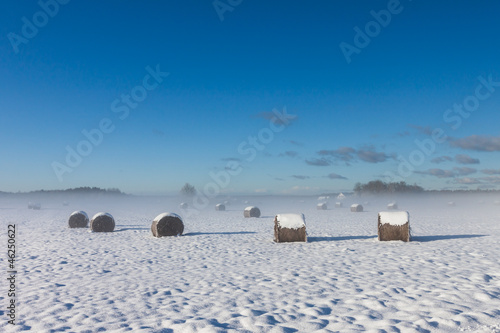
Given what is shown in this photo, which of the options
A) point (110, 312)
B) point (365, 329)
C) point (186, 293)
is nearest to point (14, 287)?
point (110, 312)

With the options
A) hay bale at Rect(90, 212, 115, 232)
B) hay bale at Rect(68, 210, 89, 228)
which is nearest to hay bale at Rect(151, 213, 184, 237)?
hay bale at Rect(90, 212, 115, 232)

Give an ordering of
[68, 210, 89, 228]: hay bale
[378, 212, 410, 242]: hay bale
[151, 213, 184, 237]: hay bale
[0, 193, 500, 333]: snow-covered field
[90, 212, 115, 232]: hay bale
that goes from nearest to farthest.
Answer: [0, 193, 500, 333]: snow-covered field, [378, 212, 410, 242]: hay bale, [151, 213, 184, 237]: hay bale, [90, 212, 115, 232]: hay bale, [68, 210, 89, 228]: hay bale

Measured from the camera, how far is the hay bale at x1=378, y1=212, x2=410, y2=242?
1479cm

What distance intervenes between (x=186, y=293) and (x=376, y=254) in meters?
7.06

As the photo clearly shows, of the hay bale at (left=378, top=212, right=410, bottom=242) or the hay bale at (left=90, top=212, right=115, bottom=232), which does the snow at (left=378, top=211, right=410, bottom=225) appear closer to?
the hay bale at (left=378, top=212, right=410, bottom=242)

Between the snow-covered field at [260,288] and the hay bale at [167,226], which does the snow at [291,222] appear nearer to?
the snow-covered field at [260,288]

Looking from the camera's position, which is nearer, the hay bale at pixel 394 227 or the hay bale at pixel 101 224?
the hay bale at pixel 394 227

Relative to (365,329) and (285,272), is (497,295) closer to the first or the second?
(365,329)

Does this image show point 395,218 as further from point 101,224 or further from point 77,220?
point 77,220

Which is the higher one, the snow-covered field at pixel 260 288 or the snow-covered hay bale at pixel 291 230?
the snow-covered hay bale at pixel 291 230

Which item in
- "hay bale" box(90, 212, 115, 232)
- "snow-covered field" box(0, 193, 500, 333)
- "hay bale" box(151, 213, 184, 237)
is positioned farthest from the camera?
"hay bale" box(90, 212, 115, 232)

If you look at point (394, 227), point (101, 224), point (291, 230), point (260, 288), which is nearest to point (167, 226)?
point (101, 224)

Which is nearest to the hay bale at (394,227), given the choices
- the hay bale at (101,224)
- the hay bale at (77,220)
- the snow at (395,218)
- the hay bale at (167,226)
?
the snow at (395,218)

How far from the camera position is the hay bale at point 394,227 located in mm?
14789
